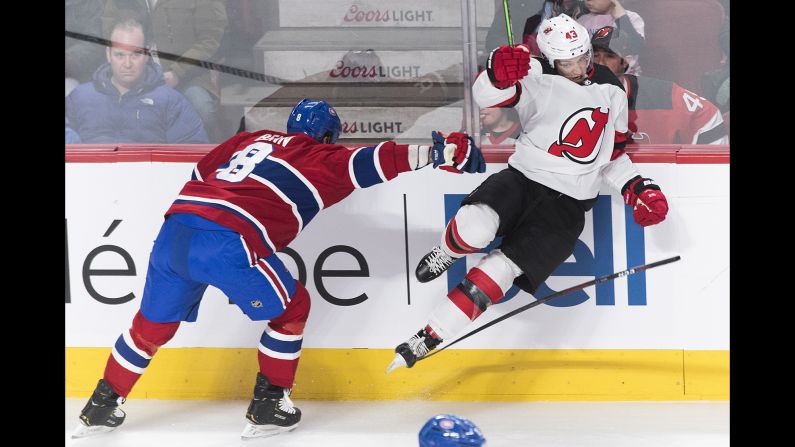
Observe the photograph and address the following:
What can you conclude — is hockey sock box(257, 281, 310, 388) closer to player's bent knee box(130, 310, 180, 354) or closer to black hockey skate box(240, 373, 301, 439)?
black hockey skate box(240, 373, 301, 439)

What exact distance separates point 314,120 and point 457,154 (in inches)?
19.6

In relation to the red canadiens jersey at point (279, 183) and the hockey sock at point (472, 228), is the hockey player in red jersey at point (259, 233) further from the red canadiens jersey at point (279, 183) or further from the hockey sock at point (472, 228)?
the hockey sock at point (472, 228)

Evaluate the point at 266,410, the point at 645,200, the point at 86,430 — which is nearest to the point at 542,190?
Result: the point at 645,200

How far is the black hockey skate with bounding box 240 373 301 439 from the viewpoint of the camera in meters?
3.37

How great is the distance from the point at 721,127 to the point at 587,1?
62 cm

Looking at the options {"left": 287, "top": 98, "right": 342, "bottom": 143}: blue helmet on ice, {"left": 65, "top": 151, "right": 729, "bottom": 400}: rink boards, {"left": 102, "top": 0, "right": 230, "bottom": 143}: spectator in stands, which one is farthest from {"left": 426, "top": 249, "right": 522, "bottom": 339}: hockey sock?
{"left": 102, "top": 0, "right": 230, "bottom": 143}: spectator in stands

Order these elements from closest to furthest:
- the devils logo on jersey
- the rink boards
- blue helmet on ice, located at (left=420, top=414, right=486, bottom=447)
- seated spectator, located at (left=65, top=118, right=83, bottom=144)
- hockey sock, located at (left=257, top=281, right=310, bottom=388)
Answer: blue helmet on ice, located at (left=420, top=414, right=486, bottom=447)
hockey sock, located at (left=257, top=281, right=310, bottom=388)
the devils logo on jersey
the rink boards
seated spectator, located at (left=65, top=118, right=83, bottom=144)

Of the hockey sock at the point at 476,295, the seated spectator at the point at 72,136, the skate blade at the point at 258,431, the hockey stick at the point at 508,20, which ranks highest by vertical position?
the hockey stick at the point at 508,20

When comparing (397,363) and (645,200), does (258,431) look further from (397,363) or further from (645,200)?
(645,200)

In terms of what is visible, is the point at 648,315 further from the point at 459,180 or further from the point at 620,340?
the point at 459,180

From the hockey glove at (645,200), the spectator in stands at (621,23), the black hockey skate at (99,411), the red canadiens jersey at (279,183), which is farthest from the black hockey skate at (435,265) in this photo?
the black hockey skate at (99,411)

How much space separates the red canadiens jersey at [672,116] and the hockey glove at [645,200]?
0.26 meters

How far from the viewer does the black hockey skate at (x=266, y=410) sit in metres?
3.37

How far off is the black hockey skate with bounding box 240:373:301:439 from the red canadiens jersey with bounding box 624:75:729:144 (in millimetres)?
1444
